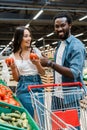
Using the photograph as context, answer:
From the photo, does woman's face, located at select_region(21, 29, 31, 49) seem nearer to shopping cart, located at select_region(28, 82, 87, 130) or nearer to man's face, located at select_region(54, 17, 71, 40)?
man's face, located at select_region(54, 17, 71, 40)

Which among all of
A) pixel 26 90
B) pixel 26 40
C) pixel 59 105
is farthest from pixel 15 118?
pixel 26 40

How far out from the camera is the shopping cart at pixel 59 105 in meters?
2.04

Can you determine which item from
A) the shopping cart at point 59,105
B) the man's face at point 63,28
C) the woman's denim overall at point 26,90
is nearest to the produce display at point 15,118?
the shopping cart at point 59,105

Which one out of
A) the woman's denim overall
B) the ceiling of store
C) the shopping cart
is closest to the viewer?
the shopping cart

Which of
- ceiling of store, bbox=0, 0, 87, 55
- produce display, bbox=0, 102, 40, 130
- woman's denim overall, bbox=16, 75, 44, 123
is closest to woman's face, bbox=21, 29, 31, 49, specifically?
woman's denim overall, bbox=16, 75, 44, 123

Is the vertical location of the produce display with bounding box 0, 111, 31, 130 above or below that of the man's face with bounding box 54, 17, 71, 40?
below

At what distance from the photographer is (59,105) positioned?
252cm

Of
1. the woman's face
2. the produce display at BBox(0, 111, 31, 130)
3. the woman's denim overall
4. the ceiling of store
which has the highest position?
the ceiling of store

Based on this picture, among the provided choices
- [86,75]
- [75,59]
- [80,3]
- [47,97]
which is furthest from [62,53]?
[80,3]

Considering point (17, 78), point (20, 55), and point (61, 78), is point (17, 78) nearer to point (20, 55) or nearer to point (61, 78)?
point (20, 55)

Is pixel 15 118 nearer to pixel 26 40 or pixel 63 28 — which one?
pixel 63 28

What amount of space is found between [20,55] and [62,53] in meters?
0.67

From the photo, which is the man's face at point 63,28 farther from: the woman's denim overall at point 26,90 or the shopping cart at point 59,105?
the woman's denim overall at point 26,90

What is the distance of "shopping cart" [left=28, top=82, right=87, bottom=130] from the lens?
2.04 metres
